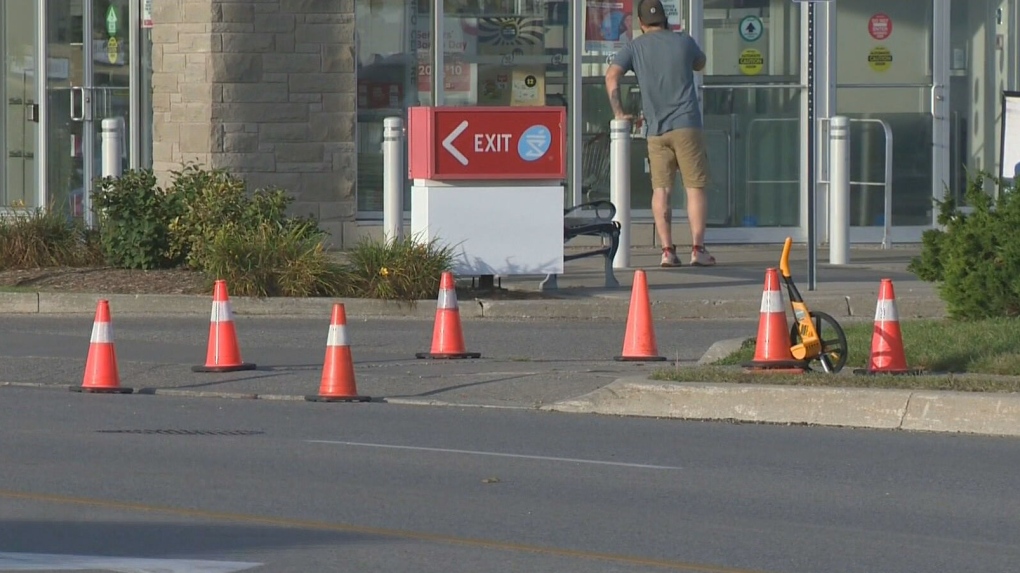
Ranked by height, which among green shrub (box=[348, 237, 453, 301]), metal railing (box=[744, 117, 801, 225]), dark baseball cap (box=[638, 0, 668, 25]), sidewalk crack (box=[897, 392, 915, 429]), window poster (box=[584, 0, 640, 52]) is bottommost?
sidewalk crack (box=[897, 392, 915, 429])

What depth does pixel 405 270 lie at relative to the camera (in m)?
15.0

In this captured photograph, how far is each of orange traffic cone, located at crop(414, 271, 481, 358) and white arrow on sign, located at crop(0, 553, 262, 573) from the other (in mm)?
5992

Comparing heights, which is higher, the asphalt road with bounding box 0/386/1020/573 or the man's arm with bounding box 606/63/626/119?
the man's arm with bounding box 606/63/626/119

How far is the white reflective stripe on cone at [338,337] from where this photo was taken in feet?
35.8

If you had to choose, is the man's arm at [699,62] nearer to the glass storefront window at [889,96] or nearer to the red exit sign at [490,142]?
the red exit sign at [490,142]

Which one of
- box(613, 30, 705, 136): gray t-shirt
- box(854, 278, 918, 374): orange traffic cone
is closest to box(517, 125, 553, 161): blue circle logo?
box(613, 30, 705, 136): gray t-shirt

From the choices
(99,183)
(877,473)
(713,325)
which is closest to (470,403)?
(877,473)

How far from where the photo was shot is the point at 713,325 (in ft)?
47.6

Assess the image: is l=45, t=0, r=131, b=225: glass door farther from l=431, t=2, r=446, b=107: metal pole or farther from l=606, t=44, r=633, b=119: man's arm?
l=606, t=44, r=633, b=119: man's arm

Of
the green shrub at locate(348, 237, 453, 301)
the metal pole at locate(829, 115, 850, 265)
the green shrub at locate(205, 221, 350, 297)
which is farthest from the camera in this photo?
the metal pole at locate(829, 115, 850, 265)

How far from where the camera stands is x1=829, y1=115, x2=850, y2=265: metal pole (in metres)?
16.8

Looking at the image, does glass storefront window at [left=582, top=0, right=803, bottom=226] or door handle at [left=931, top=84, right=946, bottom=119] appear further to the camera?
door handle at [left=931, top=84, right=946, bottom=119]

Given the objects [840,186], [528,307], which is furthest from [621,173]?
[528,307]

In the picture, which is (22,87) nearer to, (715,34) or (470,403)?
(715,34)
